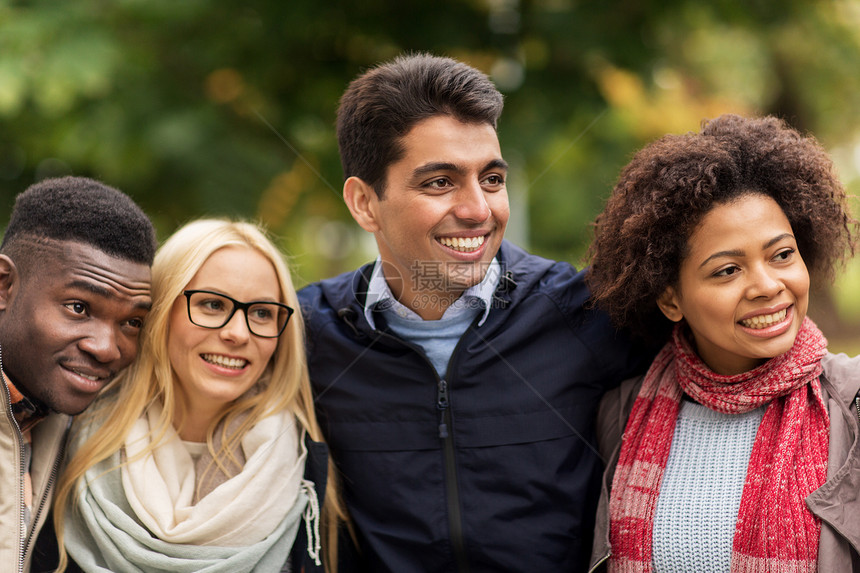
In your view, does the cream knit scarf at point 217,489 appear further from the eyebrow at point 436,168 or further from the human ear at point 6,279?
the eyebrow at point 436,168

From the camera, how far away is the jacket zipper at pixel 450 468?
3018mm

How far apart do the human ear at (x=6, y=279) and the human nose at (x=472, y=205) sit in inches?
62.8

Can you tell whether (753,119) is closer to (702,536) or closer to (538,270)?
(538,270)

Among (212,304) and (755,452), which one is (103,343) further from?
(755,452)

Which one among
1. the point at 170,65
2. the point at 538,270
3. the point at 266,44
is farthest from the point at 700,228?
the point at 170,65

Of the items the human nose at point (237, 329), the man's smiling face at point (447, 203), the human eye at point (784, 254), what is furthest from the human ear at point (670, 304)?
the human nose at point (237, 329)

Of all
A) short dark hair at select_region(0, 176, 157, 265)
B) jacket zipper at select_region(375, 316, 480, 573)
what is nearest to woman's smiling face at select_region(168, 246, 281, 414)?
short dark hair at select_region(0, 176, 157, 265)

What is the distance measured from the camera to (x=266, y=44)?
505cm

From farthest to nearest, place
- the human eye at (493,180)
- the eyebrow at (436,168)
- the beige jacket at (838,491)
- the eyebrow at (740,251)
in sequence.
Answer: the human eye at (493,180) < the eyebrow at (436,168) < the eyebrow at (740,251) < the beige jacket at (838,491)

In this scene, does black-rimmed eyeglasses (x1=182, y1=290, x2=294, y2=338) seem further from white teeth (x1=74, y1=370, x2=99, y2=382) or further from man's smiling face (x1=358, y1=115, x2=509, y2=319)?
man's smiling face (x1=358, y1=115, x2=509, y2=319)

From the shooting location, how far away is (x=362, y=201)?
348 cm

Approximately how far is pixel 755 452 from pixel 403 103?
1.81m

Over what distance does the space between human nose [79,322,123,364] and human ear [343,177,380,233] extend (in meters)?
1.07

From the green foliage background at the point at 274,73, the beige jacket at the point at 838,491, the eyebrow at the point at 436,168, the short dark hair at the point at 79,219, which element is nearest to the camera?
the beige jacket at the point at 838,491
